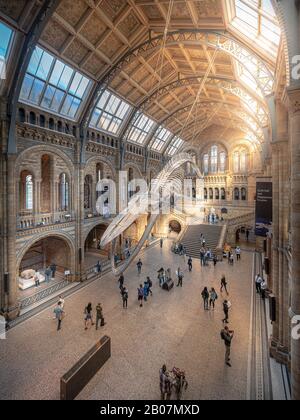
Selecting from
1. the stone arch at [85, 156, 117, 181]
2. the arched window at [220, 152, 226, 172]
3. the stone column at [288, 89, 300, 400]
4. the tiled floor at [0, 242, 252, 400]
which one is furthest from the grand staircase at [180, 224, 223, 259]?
the stone column at [288, 89, 300, 400]

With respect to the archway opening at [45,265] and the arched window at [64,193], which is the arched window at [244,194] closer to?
the arched window at [64,193]

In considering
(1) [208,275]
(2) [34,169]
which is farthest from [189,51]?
(1) [208,275]

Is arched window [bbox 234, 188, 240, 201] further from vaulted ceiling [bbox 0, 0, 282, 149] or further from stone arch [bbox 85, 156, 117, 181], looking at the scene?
stone arch [bbox 85, 156, 117, 181]

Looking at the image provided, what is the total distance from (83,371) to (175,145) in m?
32.0

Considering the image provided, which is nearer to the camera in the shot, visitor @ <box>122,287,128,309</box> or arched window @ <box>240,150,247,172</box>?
visitor @ <box>122,287,128,309</box>

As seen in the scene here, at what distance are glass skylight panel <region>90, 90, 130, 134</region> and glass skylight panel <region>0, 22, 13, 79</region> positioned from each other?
7.35 meters

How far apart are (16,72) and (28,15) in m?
2.73

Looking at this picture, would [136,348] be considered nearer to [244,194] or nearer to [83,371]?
[83,371]

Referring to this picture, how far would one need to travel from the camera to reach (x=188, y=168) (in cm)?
3650

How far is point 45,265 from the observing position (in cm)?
1936

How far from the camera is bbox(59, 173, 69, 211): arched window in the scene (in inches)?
676

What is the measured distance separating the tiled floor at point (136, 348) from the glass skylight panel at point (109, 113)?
14.6 metres

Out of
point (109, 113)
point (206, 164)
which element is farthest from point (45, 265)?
point (206, 164)

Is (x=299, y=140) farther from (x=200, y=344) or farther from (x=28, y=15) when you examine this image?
(x=28, y=15)
